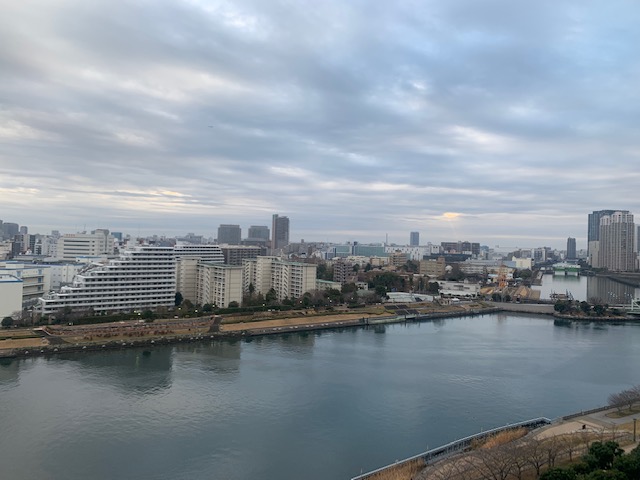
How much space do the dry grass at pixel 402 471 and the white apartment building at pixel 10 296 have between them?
26.4 ft

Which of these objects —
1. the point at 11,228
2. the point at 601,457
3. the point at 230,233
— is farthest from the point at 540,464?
the point at 11,228

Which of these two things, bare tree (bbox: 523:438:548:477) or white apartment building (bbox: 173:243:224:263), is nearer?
bare tree (bbox: 523:438:548:477)

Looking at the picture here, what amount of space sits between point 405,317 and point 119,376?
845 centimetres

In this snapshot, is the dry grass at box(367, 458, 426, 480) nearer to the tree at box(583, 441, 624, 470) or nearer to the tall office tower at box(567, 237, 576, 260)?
the tree at box(583, 441, 624, 470)

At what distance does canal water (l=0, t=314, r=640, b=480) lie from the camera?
4188 mm

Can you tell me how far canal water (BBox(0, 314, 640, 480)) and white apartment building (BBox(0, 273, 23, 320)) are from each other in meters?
2.17

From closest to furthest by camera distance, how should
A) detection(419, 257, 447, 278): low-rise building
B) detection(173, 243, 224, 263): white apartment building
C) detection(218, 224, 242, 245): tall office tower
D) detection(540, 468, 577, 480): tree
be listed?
detection(540, 468, 577, 480): tree → detection(173, 243, 224, 263): white apartment building → detection(419, 257, 447, 278): low-rise building → detection(218, 224, 242, 245): tall office tower

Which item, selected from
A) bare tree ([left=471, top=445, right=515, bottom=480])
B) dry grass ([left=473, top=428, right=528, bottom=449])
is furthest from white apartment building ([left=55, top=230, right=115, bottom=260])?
bare tree ([left=471, top=445, right=515, bottom=480])

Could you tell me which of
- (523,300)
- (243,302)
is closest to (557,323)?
(523,300)

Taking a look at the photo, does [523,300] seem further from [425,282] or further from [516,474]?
[516,474]

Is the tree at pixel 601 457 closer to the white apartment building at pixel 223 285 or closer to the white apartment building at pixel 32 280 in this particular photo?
the white apartment building at pixel 223 285

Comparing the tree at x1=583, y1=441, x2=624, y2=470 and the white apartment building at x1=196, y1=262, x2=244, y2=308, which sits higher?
the white apartment building at x1=196, y1=262, x2=244, y2=308

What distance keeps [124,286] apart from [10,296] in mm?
2113

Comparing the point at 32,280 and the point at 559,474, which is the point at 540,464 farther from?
the point at 32,280
